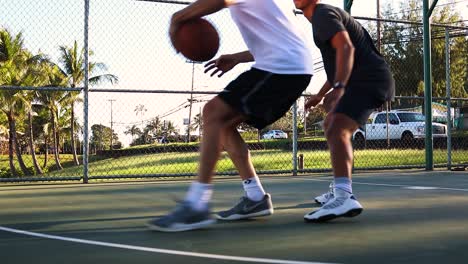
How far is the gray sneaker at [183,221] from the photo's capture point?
3.34 m

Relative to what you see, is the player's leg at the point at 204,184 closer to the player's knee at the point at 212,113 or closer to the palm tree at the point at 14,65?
the player's knee at the point at 212,113

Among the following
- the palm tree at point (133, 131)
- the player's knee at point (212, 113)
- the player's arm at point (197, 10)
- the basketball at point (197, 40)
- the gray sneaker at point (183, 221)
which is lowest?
the gray sneaker at point (183, 221)

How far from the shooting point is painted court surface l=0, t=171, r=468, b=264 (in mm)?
2637

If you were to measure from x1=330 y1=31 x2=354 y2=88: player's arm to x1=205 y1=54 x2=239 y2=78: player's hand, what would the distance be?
76 cm

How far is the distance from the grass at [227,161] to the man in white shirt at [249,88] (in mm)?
4209

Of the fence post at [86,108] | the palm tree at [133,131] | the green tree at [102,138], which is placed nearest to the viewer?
the fence post at [86,108]

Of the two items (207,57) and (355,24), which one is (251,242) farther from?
(355,24)

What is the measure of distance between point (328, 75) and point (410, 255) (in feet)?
5.69

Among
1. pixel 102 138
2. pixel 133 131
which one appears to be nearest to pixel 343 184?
pixel 133 131

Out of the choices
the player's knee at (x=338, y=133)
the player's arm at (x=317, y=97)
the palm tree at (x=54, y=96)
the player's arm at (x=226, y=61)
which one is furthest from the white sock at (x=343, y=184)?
the palm tree at (x=54, y=96)

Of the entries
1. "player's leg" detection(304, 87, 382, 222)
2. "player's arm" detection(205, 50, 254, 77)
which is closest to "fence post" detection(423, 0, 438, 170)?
"player's leg" detection(304, 87, 382, 222)

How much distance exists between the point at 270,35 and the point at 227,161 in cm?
1195

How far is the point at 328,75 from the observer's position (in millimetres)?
4117

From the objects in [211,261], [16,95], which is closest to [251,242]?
[211,261]
